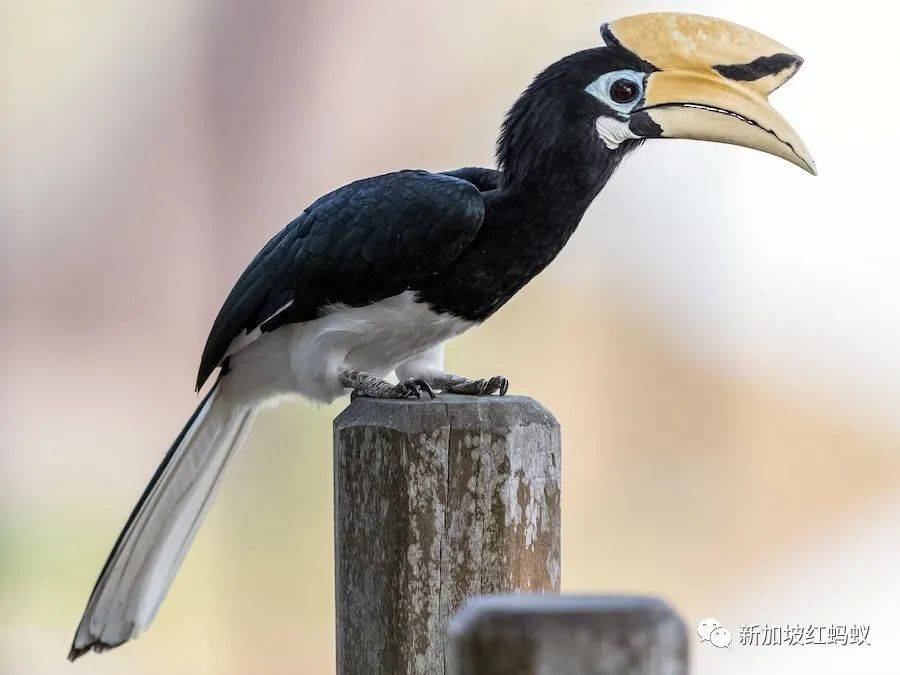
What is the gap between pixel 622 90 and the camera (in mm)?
2324

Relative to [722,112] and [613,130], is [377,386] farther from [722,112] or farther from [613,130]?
[722,112]

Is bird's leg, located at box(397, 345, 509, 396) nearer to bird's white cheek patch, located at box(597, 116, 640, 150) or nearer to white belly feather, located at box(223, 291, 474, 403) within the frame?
white belly feather, located at box(223, 291, 474, 403)

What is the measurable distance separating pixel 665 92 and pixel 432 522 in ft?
3.65

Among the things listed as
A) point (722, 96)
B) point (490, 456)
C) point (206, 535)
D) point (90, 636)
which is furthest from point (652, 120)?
point (206, 535)

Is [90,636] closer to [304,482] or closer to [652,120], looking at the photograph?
[652,120]

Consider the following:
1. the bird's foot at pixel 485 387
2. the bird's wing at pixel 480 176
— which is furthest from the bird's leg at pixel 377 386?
the bird's wing at pixel 480 176

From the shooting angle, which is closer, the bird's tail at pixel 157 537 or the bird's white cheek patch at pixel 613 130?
the bird's tail at pixel 157 537

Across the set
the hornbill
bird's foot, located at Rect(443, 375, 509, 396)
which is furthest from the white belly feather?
bird's foot, located at Rect(443, 375, 509, 396)

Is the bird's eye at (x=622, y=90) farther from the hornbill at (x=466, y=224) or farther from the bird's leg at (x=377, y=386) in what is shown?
the bird's leg at (x=377, y=386)

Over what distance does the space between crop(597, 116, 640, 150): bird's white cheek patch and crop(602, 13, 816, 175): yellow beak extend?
0.9 inches

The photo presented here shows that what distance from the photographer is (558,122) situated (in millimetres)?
2332

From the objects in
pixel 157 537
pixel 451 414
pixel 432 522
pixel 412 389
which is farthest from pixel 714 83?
pixel 157 537

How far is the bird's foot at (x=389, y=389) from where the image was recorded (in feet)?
6.49

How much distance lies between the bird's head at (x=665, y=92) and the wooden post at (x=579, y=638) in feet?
5.45
